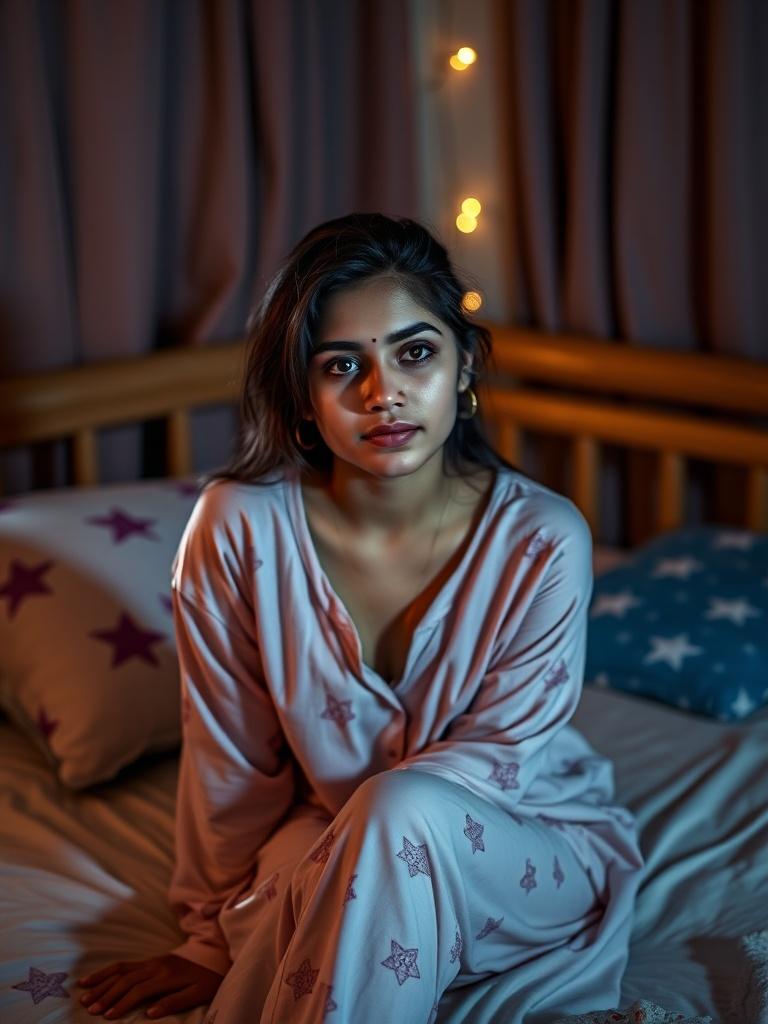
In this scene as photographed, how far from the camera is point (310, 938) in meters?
1.18

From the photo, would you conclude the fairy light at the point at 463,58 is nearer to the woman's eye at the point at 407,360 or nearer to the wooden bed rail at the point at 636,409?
the wooden bed rail at the point at 636,409

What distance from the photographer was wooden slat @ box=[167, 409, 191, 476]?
7.46 feet

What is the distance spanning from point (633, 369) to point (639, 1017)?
1252mm

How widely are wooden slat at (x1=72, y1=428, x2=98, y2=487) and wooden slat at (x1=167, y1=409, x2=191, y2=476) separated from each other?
0.47 ft

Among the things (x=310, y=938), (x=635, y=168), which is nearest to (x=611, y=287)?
(x=635, y=168)

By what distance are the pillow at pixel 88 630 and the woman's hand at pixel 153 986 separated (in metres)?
0.36

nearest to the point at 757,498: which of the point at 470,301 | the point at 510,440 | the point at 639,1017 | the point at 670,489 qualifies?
the point at 670,489

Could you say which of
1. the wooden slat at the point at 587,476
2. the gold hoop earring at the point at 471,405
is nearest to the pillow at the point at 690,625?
the wooden slat at the point at 587,476

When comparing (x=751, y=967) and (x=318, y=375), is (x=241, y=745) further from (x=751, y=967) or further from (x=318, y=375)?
(x=751, y=967)

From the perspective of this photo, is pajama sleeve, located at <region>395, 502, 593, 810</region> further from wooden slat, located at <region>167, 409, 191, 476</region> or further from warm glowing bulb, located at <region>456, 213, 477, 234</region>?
warm glowing bulb, located at <region>456, 213, 477, 234</region>

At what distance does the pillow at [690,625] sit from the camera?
1.83 metres

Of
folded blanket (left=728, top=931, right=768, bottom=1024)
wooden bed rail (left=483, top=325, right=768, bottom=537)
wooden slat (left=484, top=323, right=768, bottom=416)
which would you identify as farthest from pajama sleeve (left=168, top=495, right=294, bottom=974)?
wooden slat (left=484, top=323, right=768, bottom=416)

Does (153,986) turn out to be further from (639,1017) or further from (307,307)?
(307,307)

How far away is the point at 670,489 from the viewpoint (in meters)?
2.27
